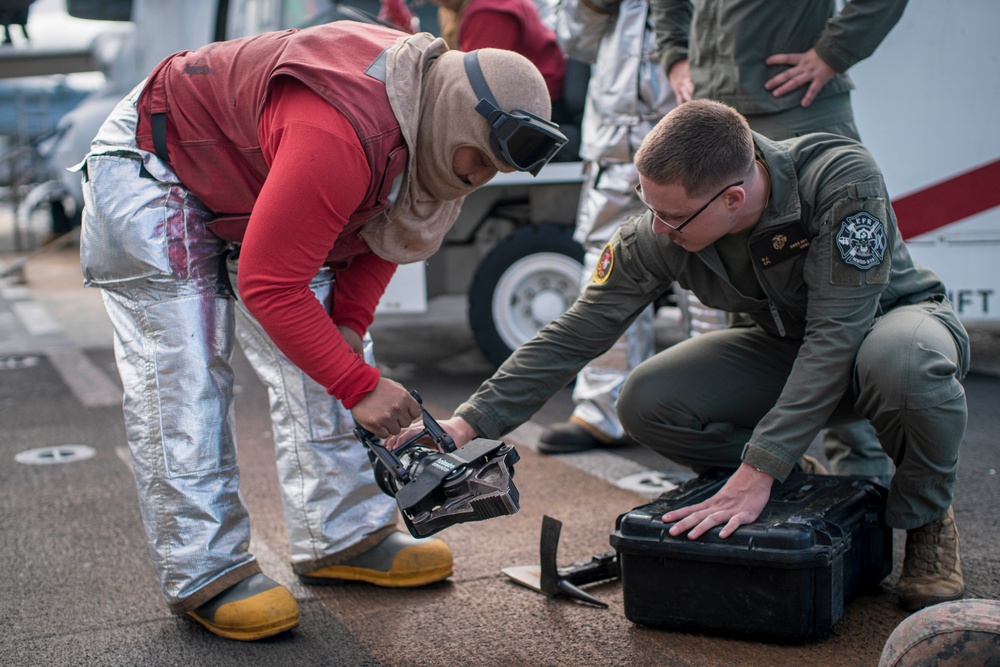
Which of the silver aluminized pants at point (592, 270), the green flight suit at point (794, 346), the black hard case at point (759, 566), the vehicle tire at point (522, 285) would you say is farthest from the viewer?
the vehicle tire at point (522, 285)

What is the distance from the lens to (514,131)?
1.97 metres

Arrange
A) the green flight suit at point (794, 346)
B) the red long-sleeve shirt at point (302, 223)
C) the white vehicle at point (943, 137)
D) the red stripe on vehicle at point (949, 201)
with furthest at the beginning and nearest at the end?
the red stripe on vehicle at point (949, 201)
the white vehicle at point (943, 137)
the green flight suit at point (794, 346)
the red long-sleeve shirt at point (302, 223)

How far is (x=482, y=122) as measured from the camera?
2.01 m

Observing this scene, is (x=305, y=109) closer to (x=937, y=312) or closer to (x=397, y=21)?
(x=937, y=312)

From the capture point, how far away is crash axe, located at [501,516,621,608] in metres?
2.44

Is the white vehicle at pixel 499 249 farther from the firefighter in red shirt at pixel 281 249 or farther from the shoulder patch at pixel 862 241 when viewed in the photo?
the shoulder patch at pixel 862 241

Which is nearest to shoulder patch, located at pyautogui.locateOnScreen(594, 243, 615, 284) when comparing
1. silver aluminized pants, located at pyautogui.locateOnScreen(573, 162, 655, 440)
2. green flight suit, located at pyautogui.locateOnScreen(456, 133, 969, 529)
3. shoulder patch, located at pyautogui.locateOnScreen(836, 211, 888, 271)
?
green flight suit, located at pyautogui.locateOnScreen(456, 133, 969, 529)

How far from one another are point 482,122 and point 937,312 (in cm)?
119

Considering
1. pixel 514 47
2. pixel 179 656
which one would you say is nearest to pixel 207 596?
pixel 179 656

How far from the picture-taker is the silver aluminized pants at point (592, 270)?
12.3ft

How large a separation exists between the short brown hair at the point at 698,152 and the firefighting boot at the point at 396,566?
1.11m

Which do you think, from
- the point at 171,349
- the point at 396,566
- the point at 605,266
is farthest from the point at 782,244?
the point at 171,349

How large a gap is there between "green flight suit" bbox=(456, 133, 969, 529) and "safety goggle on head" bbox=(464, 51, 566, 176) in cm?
53

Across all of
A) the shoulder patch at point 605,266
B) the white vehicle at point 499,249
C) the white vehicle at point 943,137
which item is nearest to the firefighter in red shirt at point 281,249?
the shoulder patch at point 605,266
